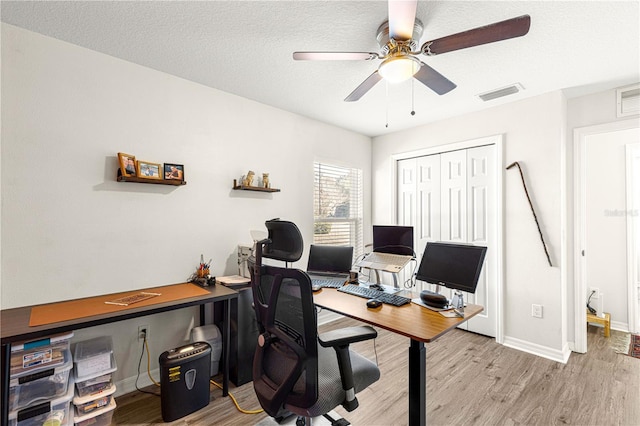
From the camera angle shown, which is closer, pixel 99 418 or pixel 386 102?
pixel 99 418

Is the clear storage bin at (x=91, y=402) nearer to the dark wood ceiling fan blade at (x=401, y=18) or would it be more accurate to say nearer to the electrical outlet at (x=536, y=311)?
the dark wood ceiling fan blade at (x=401, y=18)

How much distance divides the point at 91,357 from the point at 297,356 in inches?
59.7

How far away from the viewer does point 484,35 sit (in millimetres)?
1508

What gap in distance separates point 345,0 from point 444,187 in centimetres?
272

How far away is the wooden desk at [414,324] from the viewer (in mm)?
1522

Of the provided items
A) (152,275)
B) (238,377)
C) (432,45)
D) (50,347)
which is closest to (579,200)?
(432,45)

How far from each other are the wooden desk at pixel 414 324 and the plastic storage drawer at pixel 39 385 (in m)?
1.61

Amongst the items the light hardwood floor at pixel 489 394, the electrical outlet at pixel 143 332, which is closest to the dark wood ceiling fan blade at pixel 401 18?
the light hardwood floor at pixel 489 394

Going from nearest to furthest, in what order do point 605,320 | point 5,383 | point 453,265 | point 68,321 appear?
point 5,383 < point 68,321 < point 453,265 < point 605,320

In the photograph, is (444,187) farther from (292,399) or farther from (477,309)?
(292,399)

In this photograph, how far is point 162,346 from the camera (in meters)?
2.47

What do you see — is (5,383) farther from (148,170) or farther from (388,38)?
(388,38)

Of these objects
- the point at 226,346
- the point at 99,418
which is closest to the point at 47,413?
the point at 99,418

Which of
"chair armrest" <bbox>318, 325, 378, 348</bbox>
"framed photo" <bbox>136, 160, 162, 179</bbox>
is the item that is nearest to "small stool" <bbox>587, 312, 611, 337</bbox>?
"chair armrest" <bbox>318, 325, 378, 348</bbox>
